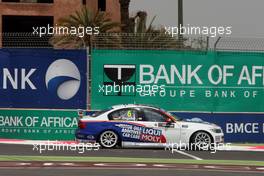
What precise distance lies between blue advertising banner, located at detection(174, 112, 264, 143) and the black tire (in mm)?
2418

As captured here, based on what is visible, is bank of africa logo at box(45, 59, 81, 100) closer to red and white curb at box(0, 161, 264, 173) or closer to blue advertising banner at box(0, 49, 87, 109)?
blue advertising banner at box(0, 49, 87, 109)

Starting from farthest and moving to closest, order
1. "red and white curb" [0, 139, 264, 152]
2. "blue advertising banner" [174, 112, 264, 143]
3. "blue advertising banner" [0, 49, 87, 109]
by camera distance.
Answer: "blue advertising banner" [0, 49, 87, 109], "blue advertising banner" [174, 112, 264, 143], "red and white curb" [0, 139, 264, 152]

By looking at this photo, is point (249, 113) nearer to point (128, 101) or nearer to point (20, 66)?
point (128, 101)

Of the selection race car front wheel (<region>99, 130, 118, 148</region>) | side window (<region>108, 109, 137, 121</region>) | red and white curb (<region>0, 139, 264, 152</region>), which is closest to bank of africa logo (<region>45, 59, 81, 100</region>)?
red and white curb (<region>0, 139, 264, 152</region>)

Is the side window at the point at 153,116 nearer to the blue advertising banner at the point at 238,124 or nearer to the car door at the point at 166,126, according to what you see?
the car door at the point at 166,126

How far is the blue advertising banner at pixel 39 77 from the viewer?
21.7m

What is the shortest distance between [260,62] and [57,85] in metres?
6.55

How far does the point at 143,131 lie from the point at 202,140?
1667mm

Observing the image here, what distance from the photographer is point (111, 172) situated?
1345cm

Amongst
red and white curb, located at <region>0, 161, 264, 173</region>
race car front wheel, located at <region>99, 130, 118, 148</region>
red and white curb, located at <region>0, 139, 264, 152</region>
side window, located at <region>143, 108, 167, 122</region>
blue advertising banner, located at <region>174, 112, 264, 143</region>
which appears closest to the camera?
red and white curb, located at <region>0, 161, 264, 173</region>

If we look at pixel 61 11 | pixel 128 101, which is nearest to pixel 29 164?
pixel 128 101

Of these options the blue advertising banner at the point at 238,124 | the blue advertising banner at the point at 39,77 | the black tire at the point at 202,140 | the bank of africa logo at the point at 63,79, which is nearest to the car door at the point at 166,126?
the black tire at the point at 202,140

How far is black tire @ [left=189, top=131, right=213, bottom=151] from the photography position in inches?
746

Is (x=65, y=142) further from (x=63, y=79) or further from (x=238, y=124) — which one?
(x=238, y=124)
